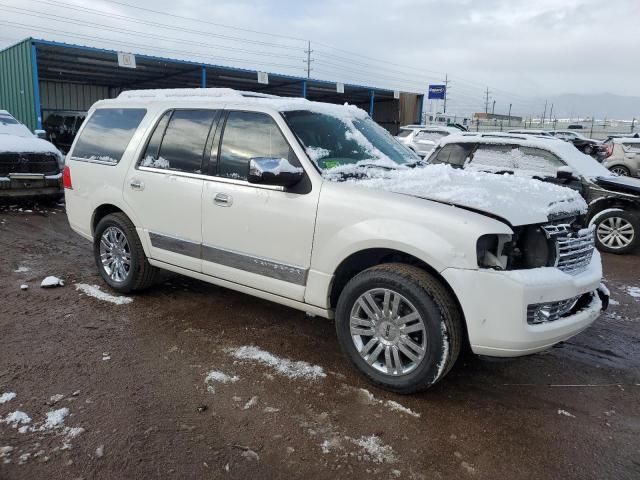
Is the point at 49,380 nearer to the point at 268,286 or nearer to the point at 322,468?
the point at 268,286

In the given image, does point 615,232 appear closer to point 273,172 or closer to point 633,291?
point 633,291

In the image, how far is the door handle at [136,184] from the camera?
4.53m

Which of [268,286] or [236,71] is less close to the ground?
[236,71]

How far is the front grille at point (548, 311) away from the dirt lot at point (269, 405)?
0.62m

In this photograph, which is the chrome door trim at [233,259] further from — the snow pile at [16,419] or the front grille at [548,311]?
the snow pile at [16,419]

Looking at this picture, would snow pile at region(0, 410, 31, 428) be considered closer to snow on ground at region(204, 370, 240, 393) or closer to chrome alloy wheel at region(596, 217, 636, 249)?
snow on ground at region(204, 370, 240, 393)

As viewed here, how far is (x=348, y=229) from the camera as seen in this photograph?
3307mm

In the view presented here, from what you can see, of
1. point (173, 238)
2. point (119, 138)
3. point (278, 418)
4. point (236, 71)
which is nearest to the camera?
point (278, 418)

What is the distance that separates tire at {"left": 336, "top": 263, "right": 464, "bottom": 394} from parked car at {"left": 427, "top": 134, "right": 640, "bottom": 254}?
185 inches

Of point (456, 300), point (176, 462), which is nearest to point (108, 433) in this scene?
point (176, 462)

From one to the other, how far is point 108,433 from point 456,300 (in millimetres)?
2138

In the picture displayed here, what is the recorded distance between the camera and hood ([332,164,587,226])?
305 cm

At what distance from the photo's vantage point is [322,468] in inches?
99.5

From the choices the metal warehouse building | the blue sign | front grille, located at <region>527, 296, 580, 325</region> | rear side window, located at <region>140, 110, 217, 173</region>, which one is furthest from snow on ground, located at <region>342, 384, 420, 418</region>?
the blue sign
